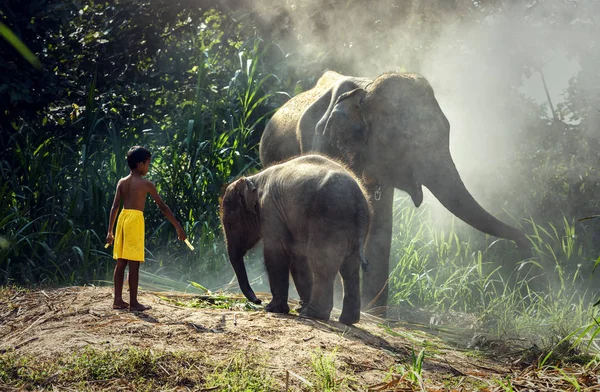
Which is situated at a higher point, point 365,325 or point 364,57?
point 364,57

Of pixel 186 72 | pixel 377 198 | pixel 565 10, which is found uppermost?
pixel 565 10

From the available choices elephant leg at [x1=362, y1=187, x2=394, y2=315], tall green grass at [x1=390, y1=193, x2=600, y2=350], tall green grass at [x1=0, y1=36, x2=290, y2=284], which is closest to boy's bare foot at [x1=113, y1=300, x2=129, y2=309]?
tall green grass at [x1=0, y1=36, x2=290, y2=284]

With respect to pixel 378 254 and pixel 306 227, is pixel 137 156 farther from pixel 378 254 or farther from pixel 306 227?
pixel 378 254

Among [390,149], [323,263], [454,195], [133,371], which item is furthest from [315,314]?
[454,195]

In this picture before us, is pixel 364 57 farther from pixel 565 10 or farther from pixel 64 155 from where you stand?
pixel 64 155

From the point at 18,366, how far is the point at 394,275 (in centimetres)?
545

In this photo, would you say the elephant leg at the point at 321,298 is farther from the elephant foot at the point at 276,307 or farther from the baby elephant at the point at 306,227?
the elephant foot at the point at 276,307

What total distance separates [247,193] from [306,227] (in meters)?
0.93

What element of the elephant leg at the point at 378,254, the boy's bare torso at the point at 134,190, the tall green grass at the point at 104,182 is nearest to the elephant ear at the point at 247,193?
the boy's bare torso at the point at 134,190

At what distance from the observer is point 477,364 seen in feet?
17.5

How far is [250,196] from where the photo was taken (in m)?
6.59

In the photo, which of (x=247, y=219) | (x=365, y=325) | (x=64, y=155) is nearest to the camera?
(x=365, y=325)

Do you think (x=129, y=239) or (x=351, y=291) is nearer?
(x=129, y=239)

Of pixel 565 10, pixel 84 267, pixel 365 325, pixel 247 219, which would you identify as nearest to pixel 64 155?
pixel 84 267
